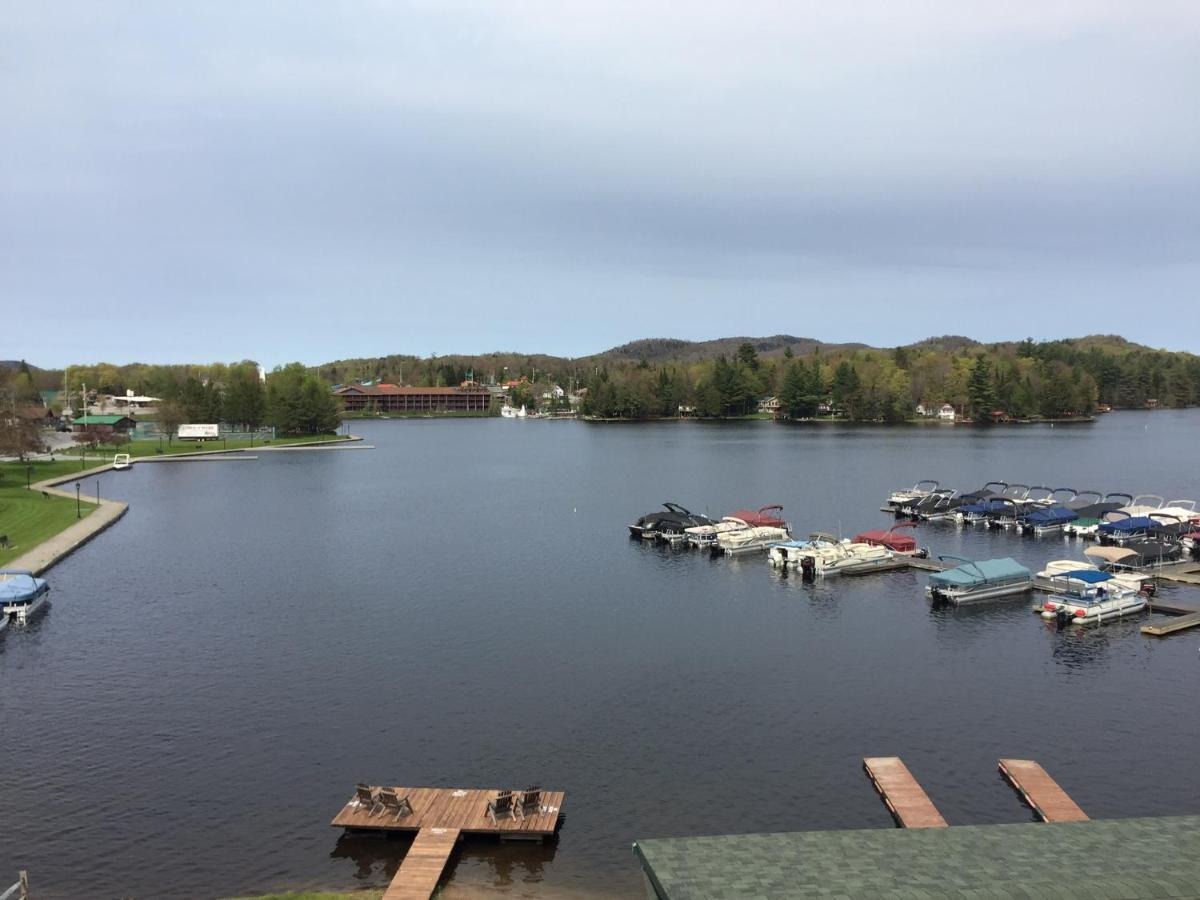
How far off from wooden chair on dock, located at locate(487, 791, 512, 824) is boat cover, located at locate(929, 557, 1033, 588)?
37887mm

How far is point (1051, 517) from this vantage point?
274 feet

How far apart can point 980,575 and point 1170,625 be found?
430 inches

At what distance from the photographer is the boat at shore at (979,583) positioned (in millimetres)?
56500

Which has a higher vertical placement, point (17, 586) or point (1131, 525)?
point (1131, 525)

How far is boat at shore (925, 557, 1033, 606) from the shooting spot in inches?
2224

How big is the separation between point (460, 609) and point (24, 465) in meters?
98.6

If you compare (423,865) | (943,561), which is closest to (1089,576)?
(943,561)

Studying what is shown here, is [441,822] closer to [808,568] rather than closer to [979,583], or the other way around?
[979,583]

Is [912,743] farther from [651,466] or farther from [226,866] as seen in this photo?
[651,466]

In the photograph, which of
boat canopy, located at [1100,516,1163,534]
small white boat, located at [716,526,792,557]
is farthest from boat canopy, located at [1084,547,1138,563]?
small white boat, located at [716,526,792,557]

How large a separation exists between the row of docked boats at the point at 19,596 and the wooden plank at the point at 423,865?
35247 millimetres

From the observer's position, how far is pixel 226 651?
4619cm

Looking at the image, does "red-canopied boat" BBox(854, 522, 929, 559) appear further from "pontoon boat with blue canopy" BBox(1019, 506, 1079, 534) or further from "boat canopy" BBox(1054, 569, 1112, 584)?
"pontoon boat with blue canopy" BBox(1019, 506, 1079, 534)

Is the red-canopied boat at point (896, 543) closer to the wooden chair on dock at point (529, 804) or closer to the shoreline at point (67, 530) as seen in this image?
the wooden chair on dock at point (529, 804)
